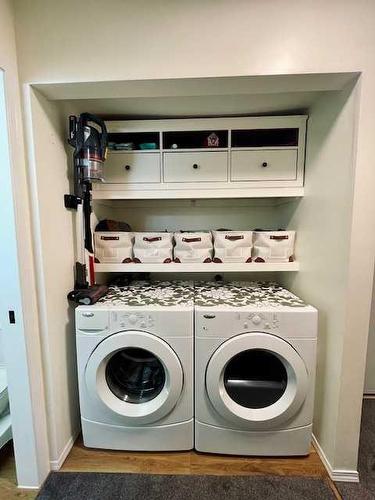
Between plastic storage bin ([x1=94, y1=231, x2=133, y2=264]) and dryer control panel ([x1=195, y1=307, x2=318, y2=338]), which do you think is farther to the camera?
plastic storage bin ([x1=94, y1=231, x2=133, y2=264])

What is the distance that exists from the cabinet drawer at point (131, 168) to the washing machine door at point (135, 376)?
98 cm

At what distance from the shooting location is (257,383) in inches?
56.2

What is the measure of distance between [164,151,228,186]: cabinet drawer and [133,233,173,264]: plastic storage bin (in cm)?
39

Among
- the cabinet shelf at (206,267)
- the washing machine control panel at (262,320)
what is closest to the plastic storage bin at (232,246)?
the cabinet shelf at (206,267)

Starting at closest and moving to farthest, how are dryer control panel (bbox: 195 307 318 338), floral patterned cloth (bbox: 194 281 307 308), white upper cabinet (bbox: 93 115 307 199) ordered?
dryer control panel (bbox: 195 307 318 338)
floral patterned cloth (bbox: 194 281 307 308)
white upper cabinet (bbox: 93 115 307 199)

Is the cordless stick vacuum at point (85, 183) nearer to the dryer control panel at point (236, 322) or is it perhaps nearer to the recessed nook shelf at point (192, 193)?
the recessed nook shelf at point (192, 193)

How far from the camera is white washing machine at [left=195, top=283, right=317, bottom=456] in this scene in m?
1.33

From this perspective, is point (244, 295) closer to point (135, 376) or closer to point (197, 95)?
point (135, 376)

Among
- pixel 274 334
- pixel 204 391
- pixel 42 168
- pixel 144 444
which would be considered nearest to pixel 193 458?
pixel 144 444

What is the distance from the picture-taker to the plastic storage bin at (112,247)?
5.50 ft

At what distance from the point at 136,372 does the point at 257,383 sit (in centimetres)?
74

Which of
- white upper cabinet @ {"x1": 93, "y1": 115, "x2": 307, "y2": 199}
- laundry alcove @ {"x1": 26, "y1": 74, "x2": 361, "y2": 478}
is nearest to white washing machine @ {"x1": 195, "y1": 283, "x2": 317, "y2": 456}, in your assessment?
laundry alcove @ {"x1": 26, "y1": 74, "x2": 361, "y2": 478}

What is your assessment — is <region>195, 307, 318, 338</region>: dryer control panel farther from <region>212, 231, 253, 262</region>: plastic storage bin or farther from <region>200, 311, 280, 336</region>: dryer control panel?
<region>212, 231, 253, 262</region>: plastic storage bin

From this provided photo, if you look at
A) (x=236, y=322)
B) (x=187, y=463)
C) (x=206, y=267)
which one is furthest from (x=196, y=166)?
(x=187, y=463)
